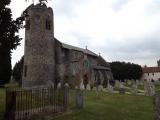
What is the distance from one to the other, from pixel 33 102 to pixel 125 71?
237ft

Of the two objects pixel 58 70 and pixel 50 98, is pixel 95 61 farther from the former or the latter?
pixel 50 98

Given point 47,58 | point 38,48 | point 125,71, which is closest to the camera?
point 38,48

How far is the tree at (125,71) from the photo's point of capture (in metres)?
84.5

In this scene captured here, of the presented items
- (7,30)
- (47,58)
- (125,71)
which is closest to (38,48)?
(47,58)

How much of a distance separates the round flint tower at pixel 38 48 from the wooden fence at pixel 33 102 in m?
23.4

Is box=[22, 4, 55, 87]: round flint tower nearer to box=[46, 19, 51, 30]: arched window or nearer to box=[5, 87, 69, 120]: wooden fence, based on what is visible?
box=[46, 19, 51, 30]: arched window

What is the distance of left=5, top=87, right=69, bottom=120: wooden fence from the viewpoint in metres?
13.3

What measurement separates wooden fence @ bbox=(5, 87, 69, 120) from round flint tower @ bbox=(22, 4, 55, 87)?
76.7 ft

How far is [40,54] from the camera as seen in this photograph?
40344 mm

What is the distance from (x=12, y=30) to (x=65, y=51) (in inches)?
1286

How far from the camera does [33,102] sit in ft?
47.3

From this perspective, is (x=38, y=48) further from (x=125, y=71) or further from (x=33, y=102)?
(x=125, y=71)

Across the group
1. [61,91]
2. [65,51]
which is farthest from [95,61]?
[61,91]

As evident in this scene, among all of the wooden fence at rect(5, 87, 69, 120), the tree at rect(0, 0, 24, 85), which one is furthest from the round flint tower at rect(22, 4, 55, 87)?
the tree at rect(0, 0, 24, 85)
